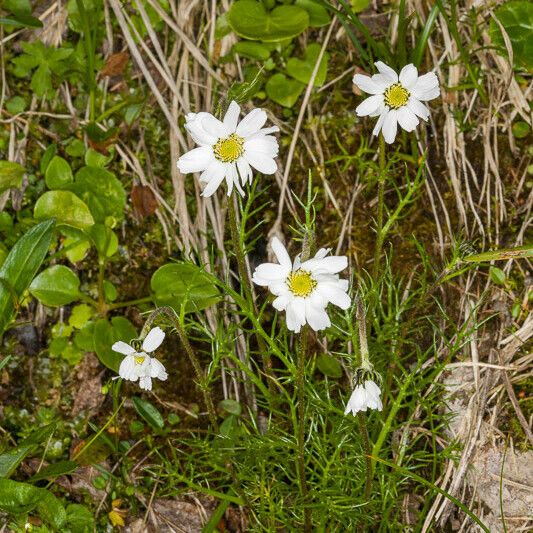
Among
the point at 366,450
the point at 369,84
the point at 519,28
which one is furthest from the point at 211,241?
the point at 519,28

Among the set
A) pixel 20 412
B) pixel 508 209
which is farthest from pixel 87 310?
pixel 508 209

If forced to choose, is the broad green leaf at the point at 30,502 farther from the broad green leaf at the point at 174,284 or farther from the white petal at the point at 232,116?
the white petal at the point at 232,116

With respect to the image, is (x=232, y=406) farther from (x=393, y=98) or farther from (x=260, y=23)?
(x=260, y=23)

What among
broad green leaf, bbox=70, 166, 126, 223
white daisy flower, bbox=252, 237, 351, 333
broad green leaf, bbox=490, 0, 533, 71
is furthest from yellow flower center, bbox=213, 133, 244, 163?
broad green leaf, bbox=490, 0, 533, 71

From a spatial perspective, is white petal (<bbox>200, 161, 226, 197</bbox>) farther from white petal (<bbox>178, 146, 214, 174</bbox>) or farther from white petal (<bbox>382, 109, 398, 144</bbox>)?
white petal (<bbox>382, 109, 398, 144</bbox>)

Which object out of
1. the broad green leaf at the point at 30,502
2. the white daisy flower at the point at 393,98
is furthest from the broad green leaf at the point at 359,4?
the broad green leaf at the point at 30,502
